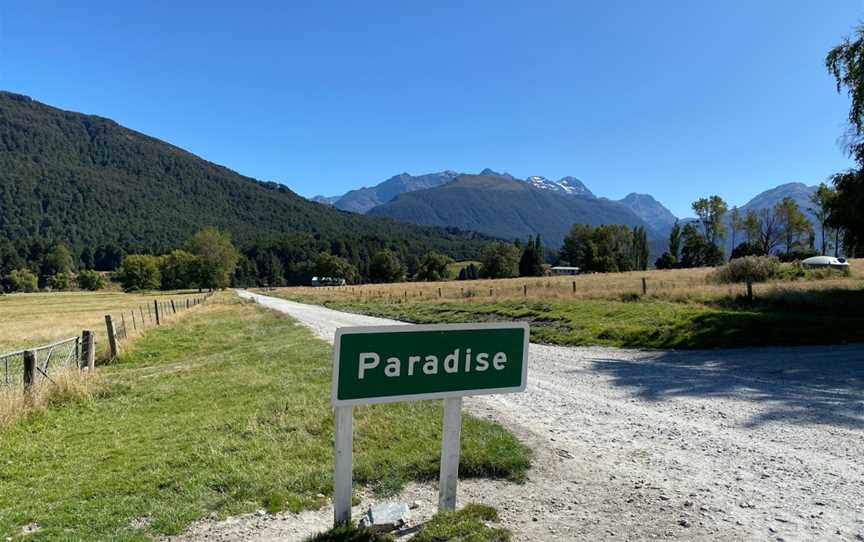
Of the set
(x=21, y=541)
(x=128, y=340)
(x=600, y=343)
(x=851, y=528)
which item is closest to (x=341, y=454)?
(x=21, y=541)

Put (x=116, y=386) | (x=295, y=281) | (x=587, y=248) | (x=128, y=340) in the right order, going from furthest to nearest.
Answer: (x=295, y=281), (x=587, y=248), (x=128, y=340), (x=116, y=386)

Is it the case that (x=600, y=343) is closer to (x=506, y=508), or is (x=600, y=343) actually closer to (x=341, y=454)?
(x=506, y=508)

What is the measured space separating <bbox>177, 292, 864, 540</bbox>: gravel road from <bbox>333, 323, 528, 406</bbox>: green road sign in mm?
1164

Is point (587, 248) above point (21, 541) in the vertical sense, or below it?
above

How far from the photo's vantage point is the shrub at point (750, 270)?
1226 inches

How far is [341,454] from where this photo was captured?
368 centimetres

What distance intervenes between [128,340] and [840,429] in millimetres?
19813

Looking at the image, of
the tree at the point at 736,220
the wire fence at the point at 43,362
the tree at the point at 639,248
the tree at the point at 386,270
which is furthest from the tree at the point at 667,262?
the wire fence at the point at 43,362

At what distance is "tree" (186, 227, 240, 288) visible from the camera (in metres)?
115

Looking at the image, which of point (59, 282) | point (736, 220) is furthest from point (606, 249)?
point (59, 282)

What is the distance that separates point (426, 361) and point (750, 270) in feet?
111

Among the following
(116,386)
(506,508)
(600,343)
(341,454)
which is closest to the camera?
A: (341,454)

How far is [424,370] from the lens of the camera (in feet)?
12.4

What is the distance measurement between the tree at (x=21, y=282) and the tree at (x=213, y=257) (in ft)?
117
